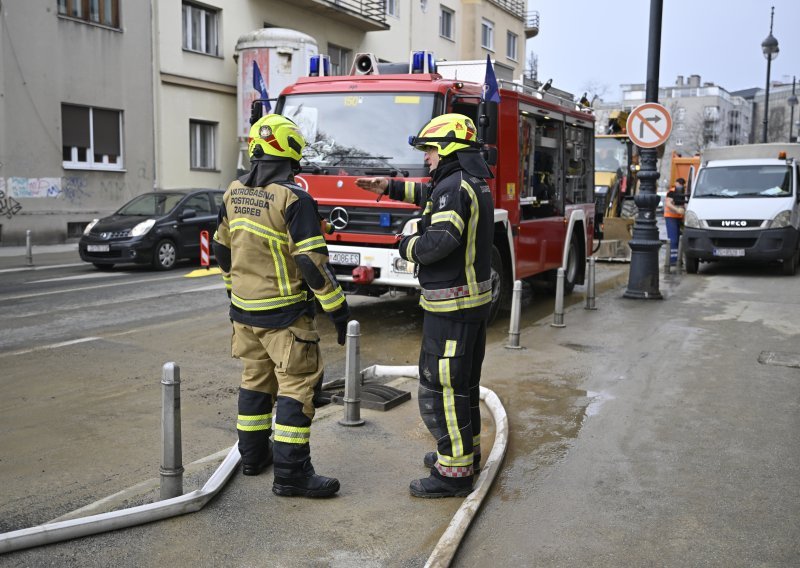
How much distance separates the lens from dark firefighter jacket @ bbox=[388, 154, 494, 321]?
434 cm

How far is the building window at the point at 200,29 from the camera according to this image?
24.4 metres

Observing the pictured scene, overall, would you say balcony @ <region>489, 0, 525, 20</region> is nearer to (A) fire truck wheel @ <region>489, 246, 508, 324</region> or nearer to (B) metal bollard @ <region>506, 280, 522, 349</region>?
(A) fire truck wheel @ <region>489, 246, 508, 324</region>

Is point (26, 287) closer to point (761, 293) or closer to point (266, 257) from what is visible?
point (266, 257)

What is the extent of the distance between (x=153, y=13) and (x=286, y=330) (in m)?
21.1

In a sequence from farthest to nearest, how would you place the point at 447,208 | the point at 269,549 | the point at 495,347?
the point at 495,347, the point at 447,208, the point at 269,549

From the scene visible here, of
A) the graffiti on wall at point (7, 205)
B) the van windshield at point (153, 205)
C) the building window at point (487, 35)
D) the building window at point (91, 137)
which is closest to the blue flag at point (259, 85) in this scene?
the van windshield at point (153, 205)

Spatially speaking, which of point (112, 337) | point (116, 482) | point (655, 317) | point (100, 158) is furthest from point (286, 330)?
point (100, 158)

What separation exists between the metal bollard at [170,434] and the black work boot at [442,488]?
4.23 feet

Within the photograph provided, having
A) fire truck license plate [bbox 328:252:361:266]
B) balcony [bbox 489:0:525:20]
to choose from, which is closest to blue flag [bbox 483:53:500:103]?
fire truck license plate [bbox 328:252:361:266]

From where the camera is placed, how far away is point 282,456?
4.38 m

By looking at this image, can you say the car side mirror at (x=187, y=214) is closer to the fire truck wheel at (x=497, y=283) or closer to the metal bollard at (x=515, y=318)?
the fire truck wheel at (x=497, y=283)

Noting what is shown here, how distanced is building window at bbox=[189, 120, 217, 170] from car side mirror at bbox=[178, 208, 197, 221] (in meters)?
8.77

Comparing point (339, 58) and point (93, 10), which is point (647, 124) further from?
point (339, 58)

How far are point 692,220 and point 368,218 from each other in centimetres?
920
